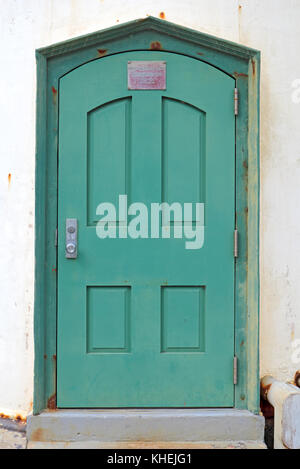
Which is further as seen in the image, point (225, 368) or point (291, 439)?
point (225, 368)

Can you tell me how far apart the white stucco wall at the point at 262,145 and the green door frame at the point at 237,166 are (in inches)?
4.2

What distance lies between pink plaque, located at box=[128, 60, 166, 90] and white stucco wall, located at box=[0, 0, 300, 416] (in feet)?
1.05

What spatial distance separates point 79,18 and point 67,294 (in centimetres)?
178

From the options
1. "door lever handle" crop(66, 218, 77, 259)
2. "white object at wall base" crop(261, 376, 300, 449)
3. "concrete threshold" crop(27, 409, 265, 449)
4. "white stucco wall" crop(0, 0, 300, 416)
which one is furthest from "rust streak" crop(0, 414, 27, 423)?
"white object at wall base" crop(261, 376, 300, 449)

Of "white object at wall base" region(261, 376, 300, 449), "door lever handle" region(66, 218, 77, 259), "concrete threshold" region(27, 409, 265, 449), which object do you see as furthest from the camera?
"door lever handle" region(66, 218, 77, 259)

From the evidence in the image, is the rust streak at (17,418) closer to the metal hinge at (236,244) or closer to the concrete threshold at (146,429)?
the concrete threshold at (146,429)

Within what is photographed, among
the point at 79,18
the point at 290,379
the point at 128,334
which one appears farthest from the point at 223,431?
the point at 79,18

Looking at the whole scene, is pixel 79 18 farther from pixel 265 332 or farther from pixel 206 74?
pixel 265 332

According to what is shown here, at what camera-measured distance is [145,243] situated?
2824 millimetres

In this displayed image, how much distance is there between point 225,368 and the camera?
2.81m

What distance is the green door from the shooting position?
280cm

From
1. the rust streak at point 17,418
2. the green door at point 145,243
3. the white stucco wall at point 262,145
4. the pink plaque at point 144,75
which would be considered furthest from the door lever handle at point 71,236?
the rust streak at point 17,418

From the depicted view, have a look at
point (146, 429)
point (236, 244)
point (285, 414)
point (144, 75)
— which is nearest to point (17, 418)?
point (146, 429)

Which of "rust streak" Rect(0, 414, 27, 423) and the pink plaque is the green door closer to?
the pink plaque
